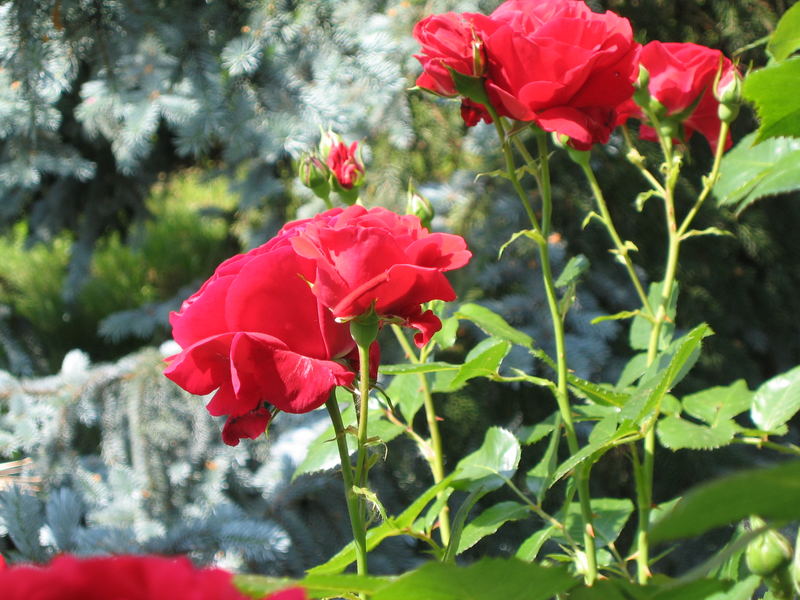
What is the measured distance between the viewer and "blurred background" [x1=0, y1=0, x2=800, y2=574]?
103cm

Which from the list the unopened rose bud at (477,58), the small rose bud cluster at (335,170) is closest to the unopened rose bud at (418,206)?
the small rose bud cluster at (335,170)

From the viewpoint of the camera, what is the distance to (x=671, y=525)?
0.16 meters

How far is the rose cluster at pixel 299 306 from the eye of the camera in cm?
33

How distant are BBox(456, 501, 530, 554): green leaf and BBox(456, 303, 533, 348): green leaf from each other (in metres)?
0.10

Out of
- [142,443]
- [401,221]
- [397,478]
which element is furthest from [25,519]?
[401,221]

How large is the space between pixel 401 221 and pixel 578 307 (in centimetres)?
83

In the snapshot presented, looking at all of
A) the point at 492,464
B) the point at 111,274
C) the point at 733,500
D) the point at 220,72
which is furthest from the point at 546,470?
the point at 111,274

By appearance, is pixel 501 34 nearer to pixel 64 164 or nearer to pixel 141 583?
pixel 141 583

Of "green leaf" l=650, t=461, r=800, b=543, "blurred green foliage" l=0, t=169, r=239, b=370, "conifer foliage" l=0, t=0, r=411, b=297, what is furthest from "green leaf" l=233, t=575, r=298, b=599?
"blurred green foliage" l=0, t=169, r=239, b=370

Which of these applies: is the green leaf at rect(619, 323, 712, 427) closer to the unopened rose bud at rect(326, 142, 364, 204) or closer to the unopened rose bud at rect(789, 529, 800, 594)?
the unopened rose bud at rect(789, 529, 800, 594)

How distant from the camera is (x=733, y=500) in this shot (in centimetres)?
16

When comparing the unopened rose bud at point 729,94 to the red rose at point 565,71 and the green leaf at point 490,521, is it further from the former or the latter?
the green leaf at point 490,521

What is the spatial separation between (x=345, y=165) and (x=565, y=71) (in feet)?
0.59

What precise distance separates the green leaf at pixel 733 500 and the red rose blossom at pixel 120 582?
0.09 m
